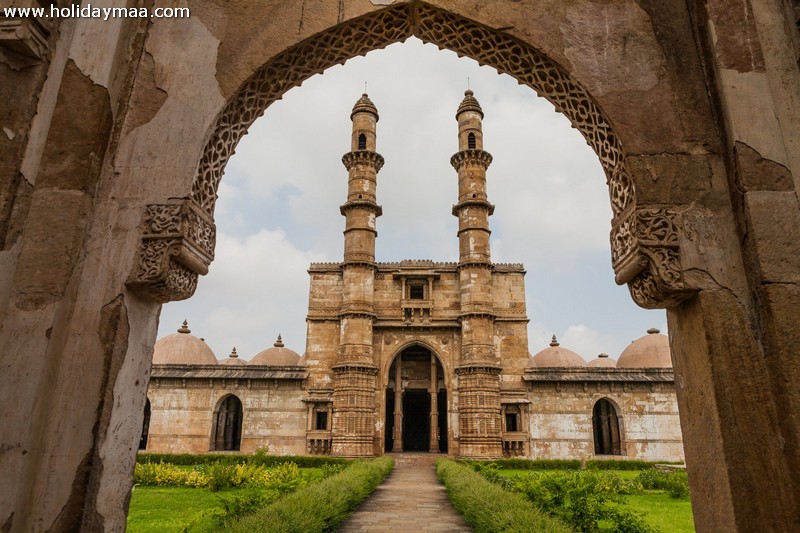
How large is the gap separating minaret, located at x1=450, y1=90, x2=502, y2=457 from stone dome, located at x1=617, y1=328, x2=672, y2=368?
28.0ft

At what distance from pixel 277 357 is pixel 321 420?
649cm

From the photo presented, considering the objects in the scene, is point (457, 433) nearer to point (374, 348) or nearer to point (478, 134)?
point (374, 348)

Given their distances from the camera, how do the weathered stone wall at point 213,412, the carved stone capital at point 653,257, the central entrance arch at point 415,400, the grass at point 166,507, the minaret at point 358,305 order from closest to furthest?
the carved stone capital at point 653,257
the grass at point 166,507
the minaret at point 358,305
the weathered stone wall at point 213,412
the central entrance arch at point 415,400

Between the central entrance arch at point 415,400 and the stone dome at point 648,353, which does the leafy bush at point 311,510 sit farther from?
the stone dome at point 648,353

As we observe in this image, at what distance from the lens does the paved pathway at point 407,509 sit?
751cm

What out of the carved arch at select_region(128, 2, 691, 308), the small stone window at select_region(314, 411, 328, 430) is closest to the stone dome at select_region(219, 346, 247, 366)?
the small stone window at select_region(314, 411, 328, 430)

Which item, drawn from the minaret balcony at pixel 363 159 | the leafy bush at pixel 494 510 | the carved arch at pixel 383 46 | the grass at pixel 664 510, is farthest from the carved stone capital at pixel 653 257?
the minaret balcony at pixel 363 159

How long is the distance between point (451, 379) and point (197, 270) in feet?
61.2

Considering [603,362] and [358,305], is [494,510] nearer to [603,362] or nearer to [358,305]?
[358,305]

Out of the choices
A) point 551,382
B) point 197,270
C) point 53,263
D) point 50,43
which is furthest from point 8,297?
point 551,382

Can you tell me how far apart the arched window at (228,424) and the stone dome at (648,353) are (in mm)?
18945

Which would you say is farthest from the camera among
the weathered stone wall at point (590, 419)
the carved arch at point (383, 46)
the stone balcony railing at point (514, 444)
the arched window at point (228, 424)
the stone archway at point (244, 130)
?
the arched window at point (228, 424)

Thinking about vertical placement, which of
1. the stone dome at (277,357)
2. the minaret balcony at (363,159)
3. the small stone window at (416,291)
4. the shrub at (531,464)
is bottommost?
the shrub at (531,464)

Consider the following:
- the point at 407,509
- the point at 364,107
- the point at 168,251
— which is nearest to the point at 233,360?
the point at 364,107
